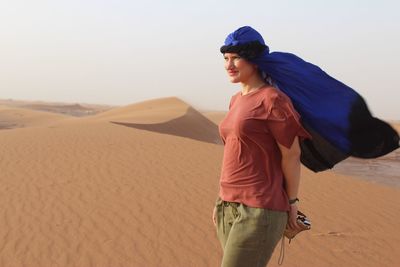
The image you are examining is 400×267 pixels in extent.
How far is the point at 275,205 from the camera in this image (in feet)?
7.82

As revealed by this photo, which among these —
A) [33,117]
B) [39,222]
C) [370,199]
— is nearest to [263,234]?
[39,222]

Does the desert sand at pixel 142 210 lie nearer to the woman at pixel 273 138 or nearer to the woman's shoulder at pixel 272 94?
the woman at pixel 273 138

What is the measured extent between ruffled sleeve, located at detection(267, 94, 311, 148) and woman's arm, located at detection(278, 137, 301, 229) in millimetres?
43

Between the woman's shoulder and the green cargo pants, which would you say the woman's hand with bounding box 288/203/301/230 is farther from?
the woman's shoulder

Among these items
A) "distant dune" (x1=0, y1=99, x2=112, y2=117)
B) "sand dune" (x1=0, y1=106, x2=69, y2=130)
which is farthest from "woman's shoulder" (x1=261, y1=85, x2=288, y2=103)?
"distant dune" (x1=0, y1=99, x2=112, y2=117)

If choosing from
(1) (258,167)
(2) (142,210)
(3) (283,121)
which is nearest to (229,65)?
(3) (283,121)

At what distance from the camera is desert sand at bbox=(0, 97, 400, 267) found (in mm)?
5609

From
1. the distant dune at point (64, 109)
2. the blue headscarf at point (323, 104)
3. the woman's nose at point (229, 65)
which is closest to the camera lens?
the blue headscarf at point (323, 104)

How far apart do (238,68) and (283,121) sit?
394 millimetres

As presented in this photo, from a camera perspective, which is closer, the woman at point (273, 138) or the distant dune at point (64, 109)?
the woman at point (273, 138)

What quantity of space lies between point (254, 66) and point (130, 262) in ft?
11.5

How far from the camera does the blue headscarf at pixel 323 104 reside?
2389 millimetres

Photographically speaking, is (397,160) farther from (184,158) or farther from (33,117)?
(33,117)

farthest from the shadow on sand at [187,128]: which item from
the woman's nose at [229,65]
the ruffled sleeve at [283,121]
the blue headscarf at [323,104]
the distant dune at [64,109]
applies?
the distant dune at [64,109]
